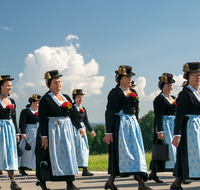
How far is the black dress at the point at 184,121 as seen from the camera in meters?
5.52

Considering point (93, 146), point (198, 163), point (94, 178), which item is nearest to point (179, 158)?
point (198, 163)

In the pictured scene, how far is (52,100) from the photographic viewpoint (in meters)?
Result: 6.09

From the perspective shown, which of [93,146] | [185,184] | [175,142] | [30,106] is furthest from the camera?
[93,146]

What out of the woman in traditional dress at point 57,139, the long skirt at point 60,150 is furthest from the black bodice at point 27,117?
the long skirt at point 60,150

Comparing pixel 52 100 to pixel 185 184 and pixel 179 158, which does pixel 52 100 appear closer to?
pixel 179 158

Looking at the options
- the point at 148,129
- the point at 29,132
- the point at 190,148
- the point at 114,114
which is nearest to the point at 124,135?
the point at 114,114

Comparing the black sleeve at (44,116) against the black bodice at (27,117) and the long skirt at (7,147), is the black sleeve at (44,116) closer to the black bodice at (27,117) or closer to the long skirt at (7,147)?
the long skirt at (7,147)

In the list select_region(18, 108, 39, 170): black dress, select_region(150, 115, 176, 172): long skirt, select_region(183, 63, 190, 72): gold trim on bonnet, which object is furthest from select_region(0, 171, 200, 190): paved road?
select_region(183, 63, 190, 72): gold trim on bonnet

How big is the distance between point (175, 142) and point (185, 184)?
2.19 metres

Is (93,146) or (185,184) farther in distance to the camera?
(93,146)

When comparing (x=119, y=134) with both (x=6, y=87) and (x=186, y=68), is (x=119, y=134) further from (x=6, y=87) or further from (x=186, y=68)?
(x=6, y=87)

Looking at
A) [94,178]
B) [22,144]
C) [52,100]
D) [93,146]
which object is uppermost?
[52,100]

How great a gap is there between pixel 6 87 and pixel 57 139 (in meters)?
2.30

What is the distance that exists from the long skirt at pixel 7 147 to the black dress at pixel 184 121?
391 cm
